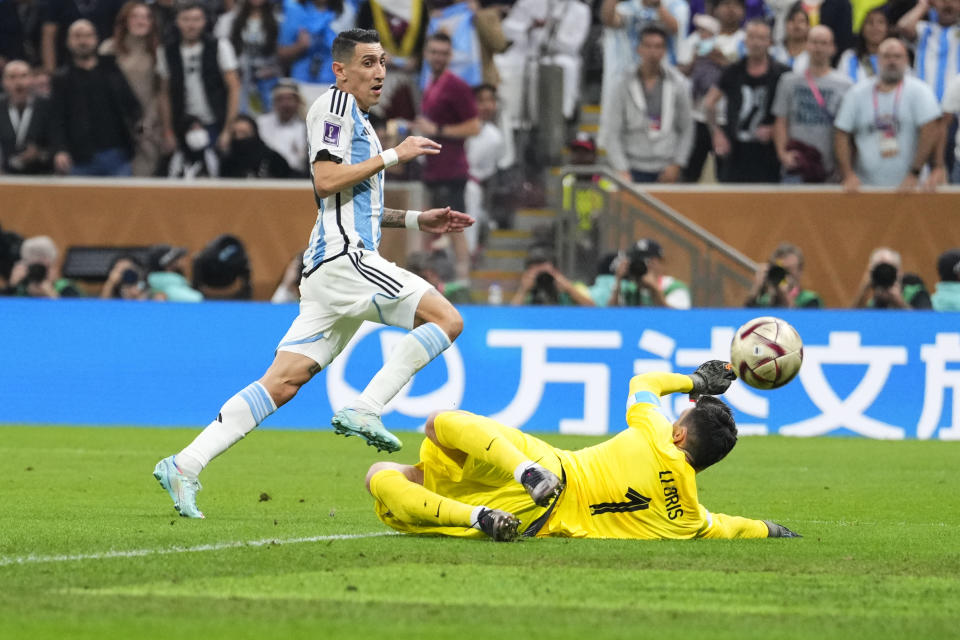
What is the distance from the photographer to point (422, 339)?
8.16m

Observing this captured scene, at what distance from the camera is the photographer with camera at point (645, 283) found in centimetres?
1582

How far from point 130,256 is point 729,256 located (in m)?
6.51

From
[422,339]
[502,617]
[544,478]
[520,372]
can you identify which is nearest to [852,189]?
[520,372]

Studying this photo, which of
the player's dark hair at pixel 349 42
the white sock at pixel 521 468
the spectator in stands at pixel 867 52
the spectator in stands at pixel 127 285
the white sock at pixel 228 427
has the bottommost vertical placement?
the spectator in stands at pixel 127 285

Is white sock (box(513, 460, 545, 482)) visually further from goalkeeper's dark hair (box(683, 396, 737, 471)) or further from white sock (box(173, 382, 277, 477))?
white sock (box(173, 382, 277, 477))

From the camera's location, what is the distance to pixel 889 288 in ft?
51.2

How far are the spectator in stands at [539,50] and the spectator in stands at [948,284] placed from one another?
4.71m

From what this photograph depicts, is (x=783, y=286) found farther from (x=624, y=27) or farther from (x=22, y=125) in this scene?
(x=22, y=125)

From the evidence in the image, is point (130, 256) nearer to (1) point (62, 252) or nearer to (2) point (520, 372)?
(1) point (62, 252)

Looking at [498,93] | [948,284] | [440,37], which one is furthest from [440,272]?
[948,284]

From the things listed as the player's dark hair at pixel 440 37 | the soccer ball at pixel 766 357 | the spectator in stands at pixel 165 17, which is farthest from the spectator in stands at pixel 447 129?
the soccer ball at pixel 766 357

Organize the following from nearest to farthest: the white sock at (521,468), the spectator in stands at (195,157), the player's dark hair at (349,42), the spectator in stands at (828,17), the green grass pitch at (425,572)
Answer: the green grass pitch at (425,572) → the white sock at (521,468) → the player's dark hair at (349,42) → the spectator in stands at (828,17) → the spectator in stands at (195,157)

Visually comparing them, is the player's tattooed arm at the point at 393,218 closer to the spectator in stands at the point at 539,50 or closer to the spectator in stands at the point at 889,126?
the spectator in stands at the point at 889,126

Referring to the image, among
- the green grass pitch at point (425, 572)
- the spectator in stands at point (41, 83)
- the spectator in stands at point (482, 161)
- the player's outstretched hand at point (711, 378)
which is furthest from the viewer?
the spectator in stands at point (41, 83)
